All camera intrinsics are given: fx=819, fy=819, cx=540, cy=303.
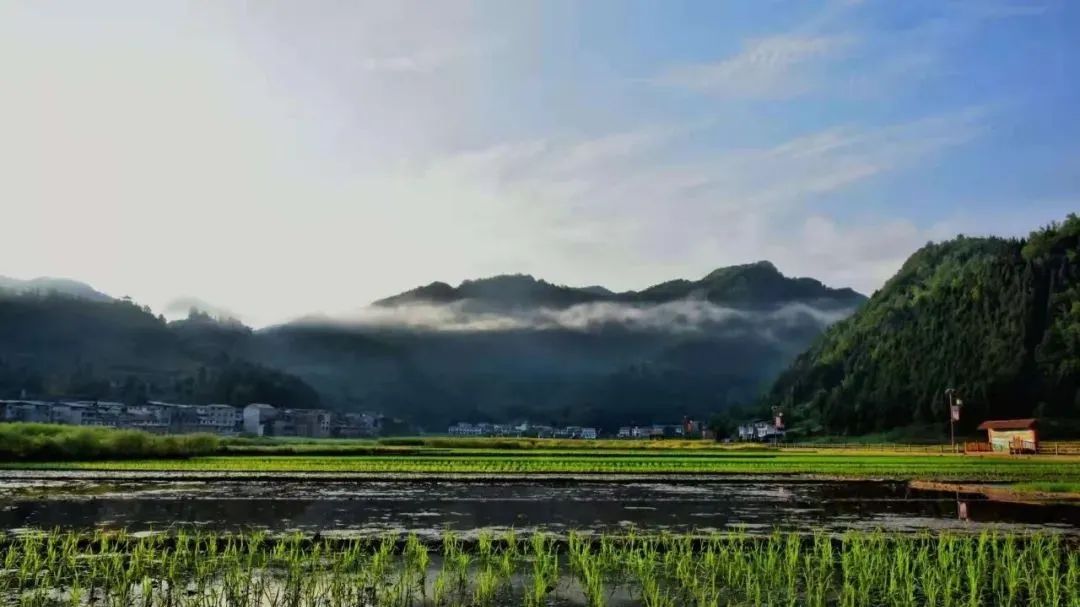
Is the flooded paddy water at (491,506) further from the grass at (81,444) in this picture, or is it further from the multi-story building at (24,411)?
the multi-story building at (24,411)

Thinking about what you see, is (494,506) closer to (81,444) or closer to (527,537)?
(527,537)

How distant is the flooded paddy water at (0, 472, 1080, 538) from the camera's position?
26.5 m

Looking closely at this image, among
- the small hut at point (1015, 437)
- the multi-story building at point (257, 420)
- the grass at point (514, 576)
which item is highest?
the grass at point (514, 576)

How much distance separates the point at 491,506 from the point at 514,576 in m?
15.1

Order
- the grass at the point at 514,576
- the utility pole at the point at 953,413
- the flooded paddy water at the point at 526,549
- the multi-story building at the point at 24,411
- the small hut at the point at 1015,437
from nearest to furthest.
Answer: the grass at the point at 514,576 → the flooded paddy water at the point at 526,549 → the small hut at the point at 1015,437 → the utility pole at the point at 953,413 → the multi-story building at the point at 24,411

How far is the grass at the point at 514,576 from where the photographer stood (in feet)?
49.8

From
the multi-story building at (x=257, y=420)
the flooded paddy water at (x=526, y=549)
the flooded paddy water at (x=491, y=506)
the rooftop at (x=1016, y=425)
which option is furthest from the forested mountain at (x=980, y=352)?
the multi-story building at (x=257, y=420)

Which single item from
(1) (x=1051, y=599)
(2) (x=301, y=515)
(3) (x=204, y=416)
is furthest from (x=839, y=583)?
(3) (x=204, y=416)

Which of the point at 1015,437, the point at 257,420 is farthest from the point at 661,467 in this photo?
the point at 257,420

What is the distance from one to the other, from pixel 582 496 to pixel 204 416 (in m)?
174

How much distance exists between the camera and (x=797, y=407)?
186 metres

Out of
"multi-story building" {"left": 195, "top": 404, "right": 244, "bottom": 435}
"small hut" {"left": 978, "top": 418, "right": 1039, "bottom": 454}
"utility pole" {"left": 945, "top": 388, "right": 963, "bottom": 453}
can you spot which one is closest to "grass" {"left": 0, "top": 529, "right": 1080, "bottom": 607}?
"small hut" {"left": 978, "top": 418, "right": 1039, "bottom": 454}

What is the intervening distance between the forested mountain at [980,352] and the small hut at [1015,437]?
52677 millimetres

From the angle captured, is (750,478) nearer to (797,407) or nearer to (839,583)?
(839,583)
